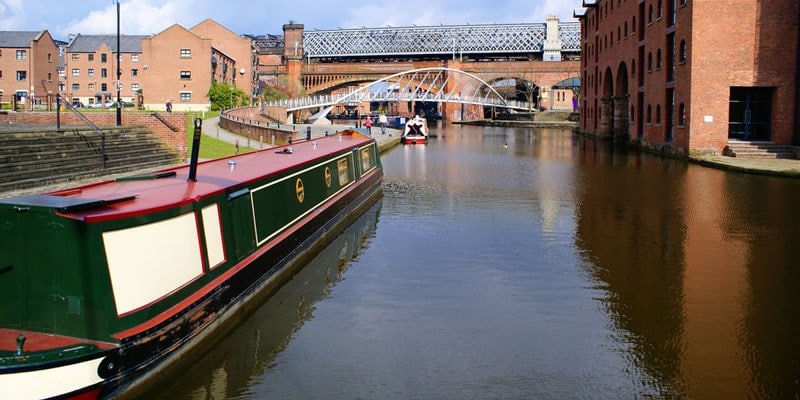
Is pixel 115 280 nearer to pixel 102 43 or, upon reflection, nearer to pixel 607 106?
pixel 607 106

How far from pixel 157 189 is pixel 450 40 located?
88.9 metres

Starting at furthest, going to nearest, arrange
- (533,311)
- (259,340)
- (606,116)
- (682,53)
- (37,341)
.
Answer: (606,116)
(682,53)
(533,311)
(259,340)
(37,341)

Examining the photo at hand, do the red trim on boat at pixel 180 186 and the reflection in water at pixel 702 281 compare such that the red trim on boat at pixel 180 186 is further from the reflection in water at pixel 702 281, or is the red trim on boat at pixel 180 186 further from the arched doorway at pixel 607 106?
the arched doorway at pixel 607 106

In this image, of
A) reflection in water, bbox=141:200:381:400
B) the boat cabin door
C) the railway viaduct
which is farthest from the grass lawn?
the railway viaduct

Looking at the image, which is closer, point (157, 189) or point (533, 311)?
point (157, 189)

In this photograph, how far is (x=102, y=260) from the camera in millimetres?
4941

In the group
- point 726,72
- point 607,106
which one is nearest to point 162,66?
point 607,106

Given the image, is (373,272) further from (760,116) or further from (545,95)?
(545,95)

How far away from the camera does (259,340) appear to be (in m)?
6.51

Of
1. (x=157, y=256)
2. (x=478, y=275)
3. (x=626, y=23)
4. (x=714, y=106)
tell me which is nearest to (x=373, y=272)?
(x=478, y=275)

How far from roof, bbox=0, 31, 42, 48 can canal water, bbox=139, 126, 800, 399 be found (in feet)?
178

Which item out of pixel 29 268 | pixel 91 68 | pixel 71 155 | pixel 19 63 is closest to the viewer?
pixel 29 268

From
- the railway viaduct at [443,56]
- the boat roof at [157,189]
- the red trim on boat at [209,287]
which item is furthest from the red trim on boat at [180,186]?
the railway viaduct at [443,56]

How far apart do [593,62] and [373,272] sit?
4007 centimetres
